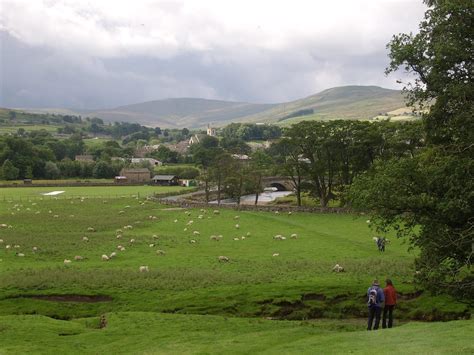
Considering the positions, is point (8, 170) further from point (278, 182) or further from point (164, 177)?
point (278, 182)

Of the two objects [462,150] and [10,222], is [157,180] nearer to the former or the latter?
[10,222]

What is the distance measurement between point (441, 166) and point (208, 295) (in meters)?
17.5

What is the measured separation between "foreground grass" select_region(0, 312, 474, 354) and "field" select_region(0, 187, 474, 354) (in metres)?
0.06

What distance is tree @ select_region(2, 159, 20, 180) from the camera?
545 ft

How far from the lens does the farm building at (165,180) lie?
172500 millimetres

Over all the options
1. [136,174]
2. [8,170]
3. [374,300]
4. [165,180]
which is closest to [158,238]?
[374,300]

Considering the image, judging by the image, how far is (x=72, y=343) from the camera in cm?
2531

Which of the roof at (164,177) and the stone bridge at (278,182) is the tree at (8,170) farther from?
the stone bridge at (278,182)

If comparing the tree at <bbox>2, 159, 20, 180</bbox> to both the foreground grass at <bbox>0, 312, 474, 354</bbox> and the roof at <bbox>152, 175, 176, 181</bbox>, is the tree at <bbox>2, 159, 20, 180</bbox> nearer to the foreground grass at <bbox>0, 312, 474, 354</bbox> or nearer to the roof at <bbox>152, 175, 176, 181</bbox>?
the roof at <bbox>152, 175, 176, 181</bbox>

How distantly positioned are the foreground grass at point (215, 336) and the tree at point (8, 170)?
14854 centimetres

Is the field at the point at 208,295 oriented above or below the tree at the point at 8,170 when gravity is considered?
above

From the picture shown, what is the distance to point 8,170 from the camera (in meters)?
166

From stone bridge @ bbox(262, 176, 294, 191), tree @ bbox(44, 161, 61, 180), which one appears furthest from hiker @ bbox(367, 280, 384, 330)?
tree @ bbox(44, 161, 61, 180)

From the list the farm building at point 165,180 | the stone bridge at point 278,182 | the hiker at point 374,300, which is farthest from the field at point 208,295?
the farm building at point 165,180
